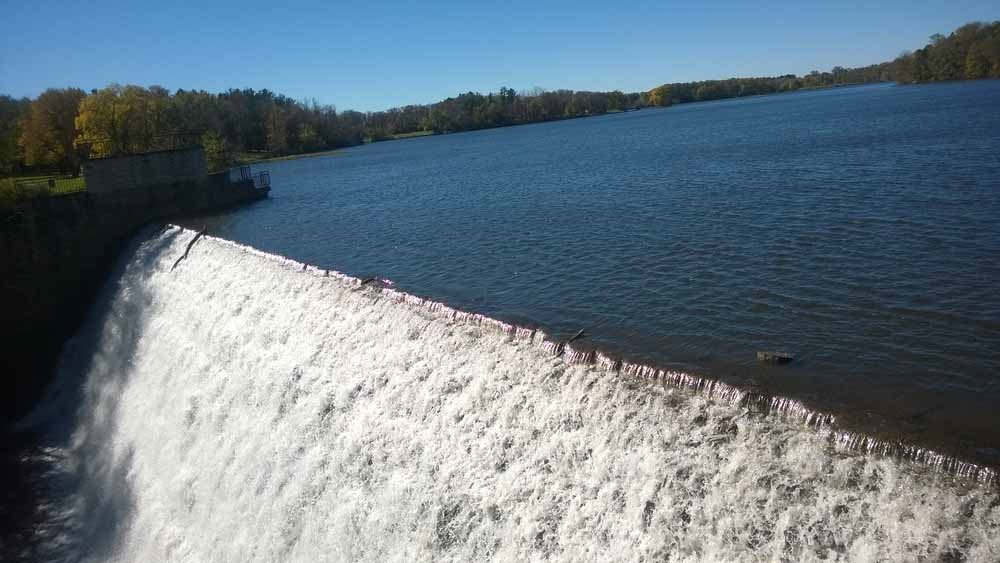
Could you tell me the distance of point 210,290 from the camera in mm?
17453

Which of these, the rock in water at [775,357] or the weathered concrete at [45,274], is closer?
the rock in water at [775,357]

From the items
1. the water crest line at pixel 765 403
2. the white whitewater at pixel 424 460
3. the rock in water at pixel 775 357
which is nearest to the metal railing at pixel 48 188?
the white whitewater at pixel 424 460

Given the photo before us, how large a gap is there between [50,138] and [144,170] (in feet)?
67.0

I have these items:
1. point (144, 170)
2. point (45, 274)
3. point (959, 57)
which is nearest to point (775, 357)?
point (45, 274)

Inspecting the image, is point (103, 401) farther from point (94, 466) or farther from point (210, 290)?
point (210, 290)

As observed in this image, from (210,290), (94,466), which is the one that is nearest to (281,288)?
(210,290)

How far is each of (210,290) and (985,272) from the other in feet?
59.6

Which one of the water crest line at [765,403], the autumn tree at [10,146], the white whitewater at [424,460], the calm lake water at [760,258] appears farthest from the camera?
the autumn tree at [10,146]

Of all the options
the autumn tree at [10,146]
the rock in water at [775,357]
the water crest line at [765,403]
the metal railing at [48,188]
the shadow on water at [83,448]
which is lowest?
the shadow on water at [83,448]

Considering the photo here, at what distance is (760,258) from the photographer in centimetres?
1459

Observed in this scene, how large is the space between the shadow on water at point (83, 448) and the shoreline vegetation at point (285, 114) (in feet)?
25.2

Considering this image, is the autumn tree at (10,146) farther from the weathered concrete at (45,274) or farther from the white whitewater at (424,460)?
the white whitewater at (424,460)

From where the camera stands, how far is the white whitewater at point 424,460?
19.6ft

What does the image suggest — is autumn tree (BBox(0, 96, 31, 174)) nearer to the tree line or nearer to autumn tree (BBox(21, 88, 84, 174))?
autumn tree (BBox(21, 88, 84, 174))
